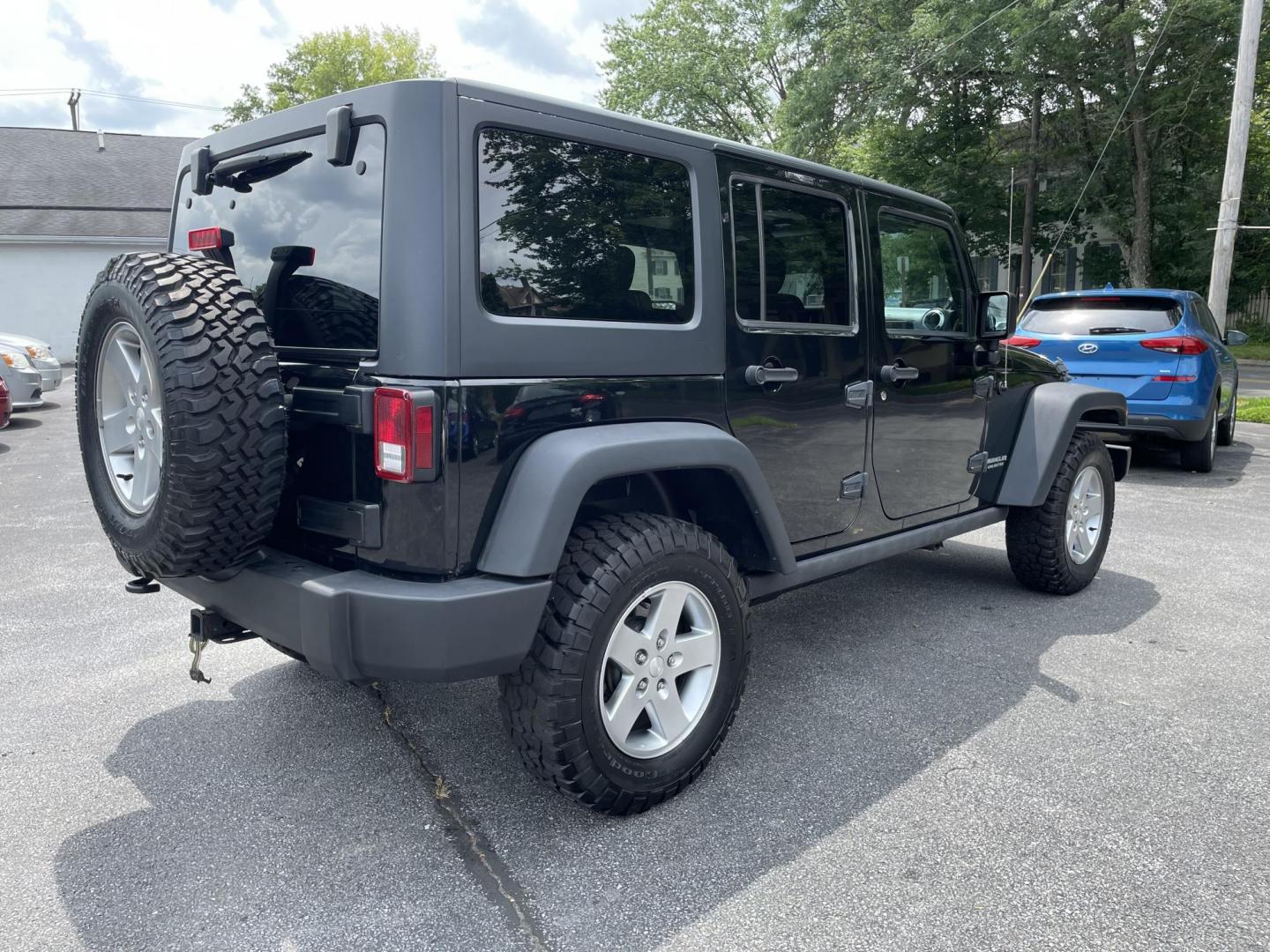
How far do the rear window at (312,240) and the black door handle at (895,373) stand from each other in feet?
6.79

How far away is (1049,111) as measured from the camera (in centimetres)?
2252

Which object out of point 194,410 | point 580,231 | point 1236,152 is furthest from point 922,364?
point 1236,152

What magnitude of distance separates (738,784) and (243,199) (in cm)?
238

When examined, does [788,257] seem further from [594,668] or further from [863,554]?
[594,668]

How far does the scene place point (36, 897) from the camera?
234 cm

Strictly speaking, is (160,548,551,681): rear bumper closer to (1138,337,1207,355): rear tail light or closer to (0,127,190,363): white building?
(1138,337,1207,355): rear tail light

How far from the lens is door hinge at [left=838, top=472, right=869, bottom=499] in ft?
11.8

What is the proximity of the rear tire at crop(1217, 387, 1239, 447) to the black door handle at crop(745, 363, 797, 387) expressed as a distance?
28.1 ft

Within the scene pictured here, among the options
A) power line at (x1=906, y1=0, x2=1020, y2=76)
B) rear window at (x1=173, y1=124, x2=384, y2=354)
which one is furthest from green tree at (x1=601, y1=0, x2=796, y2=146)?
rear window at (x1=173, y1=124, x2=384, y2=354)

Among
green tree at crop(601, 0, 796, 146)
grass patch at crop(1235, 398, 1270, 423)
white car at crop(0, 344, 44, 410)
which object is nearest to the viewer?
white car at crop(0, 344, 44, 410)

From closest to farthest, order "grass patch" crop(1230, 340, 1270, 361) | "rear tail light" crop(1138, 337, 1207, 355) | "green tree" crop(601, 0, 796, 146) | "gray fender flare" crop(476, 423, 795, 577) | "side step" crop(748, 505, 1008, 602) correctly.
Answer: "gray fender flare" crop(476, 423, 795, 577), "side step" crop(748, 505, 1008, 602), "rear tail light" crop(1138, 337, 1207, 355), "grass patch" crop(1230, 340, 1270, 361), "green tree" crop(601, 0, 796, 146)

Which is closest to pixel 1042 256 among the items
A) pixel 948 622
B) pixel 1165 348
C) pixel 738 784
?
pixel 1165 348

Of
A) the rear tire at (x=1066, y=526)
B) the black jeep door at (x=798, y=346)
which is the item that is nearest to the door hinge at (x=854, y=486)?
the black jeep door at (x=798, y=346)

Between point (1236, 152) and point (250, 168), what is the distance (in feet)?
46.6
